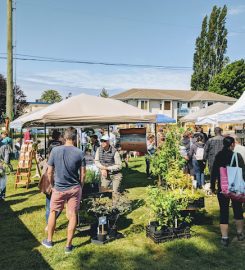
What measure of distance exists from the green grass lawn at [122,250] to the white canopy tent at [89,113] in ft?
7.74

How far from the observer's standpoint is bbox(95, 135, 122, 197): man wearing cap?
761cm

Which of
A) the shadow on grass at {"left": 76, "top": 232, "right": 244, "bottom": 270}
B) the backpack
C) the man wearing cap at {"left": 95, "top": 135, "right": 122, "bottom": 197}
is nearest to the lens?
the shadow on grass at {"left": 76, "top": 232, "right": 244, "bottom": 270}

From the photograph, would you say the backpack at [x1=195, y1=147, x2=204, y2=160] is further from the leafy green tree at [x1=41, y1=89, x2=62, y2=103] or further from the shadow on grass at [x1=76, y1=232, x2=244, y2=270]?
the leafy green tree at [x1=41, y1=89, x2=62, y2=103]

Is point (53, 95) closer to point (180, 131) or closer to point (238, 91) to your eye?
point (238, 91)

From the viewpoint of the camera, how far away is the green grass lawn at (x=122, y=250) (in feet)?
15.8

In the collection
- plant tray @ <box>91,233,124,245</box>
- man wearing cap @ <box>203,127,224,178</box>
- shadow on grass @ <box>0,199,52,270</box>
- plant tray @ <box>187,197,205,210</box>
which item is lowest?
shadow on grass @ <box>0,199,52,270</box>

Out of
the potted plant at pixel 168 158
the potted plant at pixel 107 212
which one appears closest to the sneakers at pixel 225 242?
the potted plant at pixel 107 212

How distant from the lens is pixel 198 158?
966 centimetres

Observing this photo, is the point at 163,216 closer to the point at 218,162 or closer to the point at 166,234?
the point at 166,234

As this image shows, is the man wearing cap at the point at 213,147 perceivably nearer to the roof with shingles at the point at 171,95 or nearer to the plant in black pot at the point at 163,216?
the plant in black pot at the point at 163,216

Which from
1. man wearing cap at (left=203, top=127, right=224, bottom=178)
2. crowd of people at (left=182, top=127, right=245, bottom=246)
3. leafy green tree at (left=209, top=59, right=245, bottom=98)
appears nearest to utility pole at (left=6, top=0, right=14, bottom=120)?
crowd of people at (left=182, top=127, right=245, bottom=246)

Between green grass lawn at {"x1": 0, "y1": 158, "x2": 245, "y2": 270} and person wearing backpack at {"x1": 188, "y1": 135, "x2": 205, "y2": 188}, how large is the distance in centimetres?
274

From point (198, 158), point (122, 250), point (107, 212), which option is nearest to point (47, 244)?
point (107, 212)

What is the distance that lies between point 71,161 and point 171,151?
369 centimetres
